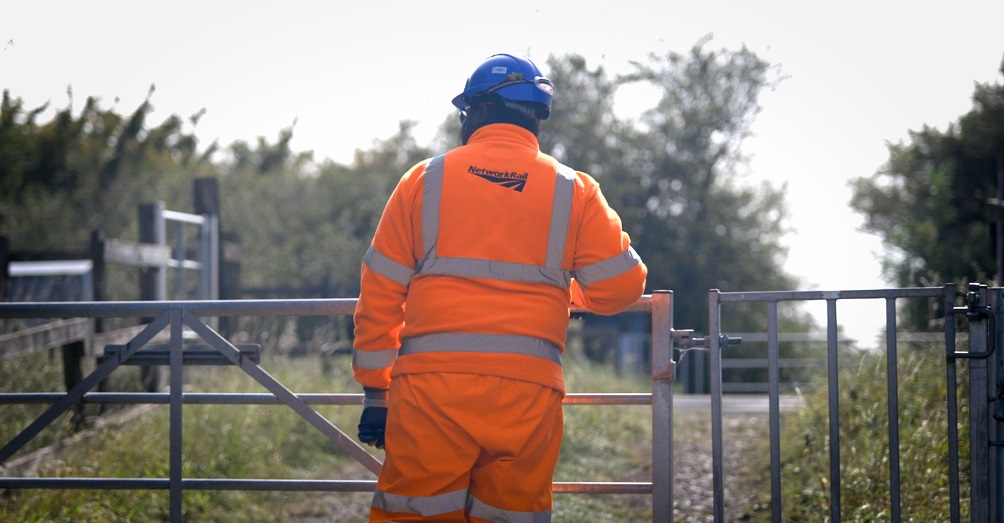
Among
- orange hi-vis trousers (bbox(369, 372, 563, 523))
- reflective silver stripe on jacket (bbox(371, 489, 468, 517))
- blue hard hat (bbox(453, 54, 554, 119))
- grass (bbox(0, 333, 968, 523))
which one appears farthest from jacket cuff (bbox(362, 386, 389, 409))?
grass (bbox(0, 333, 968, 523))

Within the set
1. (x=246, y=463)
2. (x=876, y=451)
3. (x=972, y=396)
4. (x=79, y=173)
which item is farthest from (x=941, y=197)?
(x=79, y=173)

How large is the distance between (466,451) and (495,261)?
622mm

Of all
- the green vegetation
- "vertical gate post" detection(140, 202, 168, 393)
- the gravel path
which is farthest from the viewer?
"vertical gate post" detection(140, 202, 168, 393)

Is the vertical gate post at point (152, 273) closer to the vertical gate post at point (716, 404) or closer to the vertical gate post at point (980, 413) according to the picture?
the vertical gate post at point (716, 404)

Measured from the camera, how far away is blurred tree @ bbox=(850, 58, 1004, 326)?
1867 centimetres

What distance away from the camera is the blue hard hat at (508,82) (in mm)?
3891

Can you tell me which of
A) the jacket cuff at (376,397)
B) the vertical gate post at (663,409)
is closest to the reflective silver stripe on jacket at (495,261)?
the jacket cuff at (376,397)

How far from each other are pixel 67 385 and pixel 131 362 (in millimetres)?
3605

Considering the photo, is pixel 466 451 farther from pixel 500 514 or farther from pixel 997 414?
pixel 997 414

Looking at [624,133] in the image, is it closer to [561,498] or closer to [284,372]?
[284,372]

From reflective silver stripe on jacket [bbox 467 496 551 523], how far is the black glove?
1.42 feet

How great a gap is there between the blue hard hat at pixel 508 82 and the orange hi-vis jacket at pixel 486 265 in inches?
5.1

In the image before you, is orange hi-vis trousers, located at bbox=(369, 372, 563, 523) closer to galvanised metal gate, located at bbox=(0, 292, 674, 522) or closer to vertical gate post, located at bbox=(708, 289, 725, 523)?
galvanised metal gate, located at bbox=(0, 292, 674, 522)

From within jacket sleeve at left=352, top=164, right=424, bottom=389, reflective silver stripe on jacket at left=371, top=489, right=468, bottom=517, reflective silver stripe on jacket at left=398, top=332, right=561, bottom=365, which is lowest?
reflective silver stripe on jacket at left=371, top=489, right=468, bottom=517
